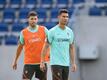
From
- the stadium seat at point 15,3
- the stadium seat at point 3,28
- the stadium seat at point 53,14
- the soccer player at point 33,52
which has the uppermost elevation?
the stadium seat at point 15,3

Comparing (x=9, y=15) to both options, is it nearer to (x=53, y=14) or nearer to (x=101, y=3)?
(x=53, y=14)

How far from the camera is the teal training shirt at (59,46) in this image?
776 cm

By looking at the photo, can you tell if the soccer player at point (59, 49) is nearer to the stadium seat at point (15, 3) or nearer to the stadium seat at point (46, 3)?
the stadium seat at point (46, 3)

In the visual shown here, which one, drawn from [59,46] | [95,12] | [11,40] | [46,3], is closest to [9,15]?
[46,3]

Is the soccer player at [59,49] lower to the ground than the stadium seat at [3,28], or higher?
lower

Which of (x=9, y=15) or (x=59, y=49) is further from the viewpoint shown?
(x=9, y=15)

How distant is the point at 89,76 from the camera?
43.1 ft

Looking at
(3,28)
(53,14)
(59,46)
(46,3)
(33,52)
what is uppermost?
(46,3)

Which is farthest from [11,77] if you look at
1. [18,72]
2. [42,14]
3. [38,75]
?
[38,75]

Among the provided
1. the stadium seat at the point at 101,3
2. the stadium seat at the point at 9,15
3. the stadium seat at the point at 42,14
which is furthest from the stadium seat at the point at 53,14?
the stadium seat at the point at 9,15

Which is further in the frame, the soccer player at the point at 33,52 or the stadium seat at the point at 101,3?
the stadium seat at the point at 101,3

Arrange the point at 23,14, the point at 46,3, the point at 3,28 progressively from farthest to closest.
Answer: the point at 46,3, the point at 23,14, the point at 3,28

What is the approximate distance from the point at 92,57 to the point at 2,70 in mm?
2743

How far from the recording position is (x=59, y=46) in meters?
7.76
